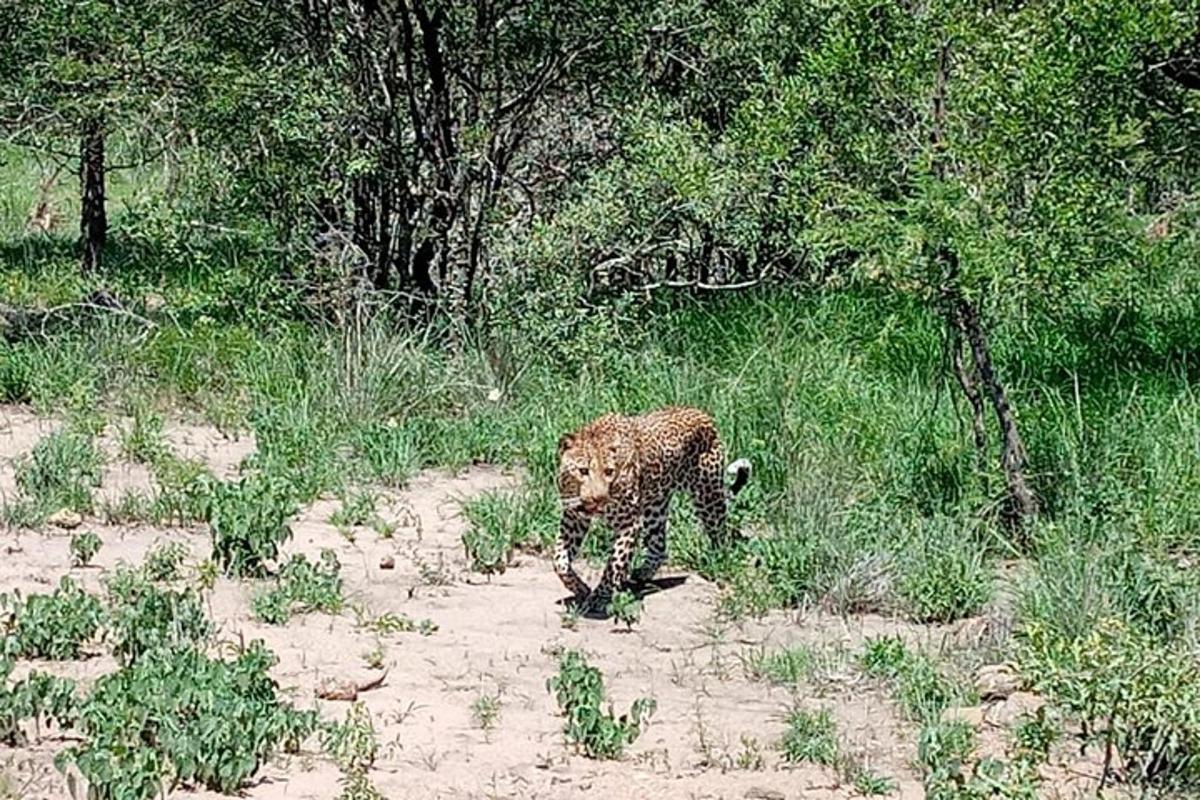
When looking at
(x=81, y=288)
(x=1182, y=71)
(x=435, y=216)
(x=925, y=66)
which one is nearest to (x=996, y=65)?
(x=925, y=66)

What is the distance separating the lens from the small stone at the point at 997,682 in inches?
268

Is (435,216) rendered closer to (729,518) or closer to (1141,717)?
(729,518)

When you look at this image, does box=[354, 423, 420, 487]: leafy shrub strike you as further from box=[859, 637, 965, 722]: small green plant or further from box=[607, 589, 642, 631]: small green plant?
box=[859, 637, 965, 722]: small green plant

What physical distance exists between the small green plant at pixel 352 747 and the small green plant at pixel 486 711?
1.37 ft

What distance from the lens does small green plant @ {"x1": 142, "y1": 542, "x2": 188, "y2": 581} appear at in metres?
8.02

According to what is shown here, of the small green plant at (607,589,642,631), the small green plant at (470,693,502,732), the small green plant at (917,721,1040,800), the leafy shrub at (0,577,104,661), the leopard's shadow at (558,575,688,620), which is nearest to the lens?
Answer: the small green plant at (917,721,1040,800)

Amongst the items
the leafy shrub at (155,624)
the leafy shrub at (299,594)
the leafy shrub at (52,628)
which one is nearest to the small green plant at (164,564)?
the leafy shrub at (299,594)

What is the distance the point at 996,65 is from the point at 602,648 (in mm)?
3454

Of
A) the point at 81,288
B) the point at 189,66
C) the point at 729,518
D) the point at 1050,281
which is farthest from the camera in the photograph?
the point at 81,288

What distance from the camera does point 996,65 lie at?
855cm

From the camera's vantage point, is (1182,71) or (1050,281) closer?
(1050,281)

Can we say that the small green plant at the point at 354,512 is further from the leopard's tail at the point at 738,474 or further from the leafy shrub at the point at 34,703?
the leafy shrub at the point at 34,703

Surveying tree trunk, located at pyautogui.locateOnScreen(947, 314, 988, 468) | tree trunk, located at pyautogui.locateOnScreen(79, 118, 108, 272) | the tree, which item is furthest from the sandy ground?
tree trunk, located at pyautogui.locateOnScreen(79, 118, 108, 272)

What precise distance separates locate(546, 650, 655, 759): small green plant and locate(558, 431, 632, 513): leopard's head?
3.37 feet
